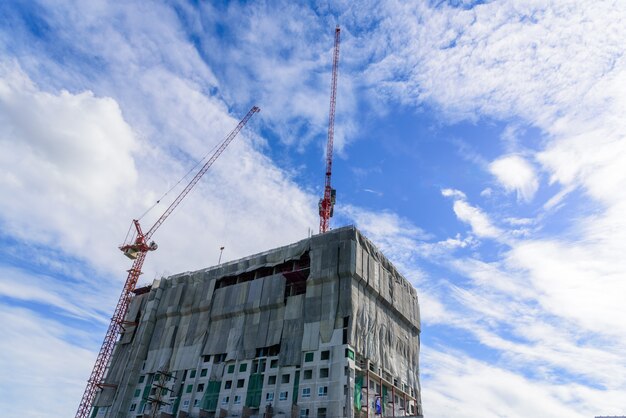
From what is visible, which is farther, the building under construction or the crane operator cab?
the crane operator cab

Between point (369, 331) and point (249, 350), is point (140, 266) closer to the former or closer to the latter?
point (249, 350)

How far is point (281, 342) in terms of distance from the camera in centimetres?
9631

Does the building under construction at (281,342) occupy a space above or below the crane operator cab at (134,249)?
below

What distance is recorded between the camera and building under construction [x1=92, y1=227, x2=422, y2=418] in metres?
88.6

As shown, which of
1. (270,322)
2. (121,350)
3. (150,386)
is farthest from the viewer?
(121,350)

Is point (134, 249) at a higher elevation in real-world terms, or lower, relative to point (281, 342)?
higher

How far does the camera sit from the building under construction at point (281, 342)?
291 ft

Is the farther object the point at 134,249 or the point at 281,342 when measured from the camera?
the point at 134,249

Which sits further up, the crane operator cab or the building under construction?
the crane operator cab

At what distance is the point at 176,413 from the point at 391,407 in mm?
43583

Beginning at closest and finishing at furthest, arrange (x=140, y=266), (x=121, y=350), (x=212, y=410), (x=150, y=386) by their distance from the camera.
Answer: (x=212, y=410)
(x=150, y=386)
(x=121, y=350)
(x=140, y=266)

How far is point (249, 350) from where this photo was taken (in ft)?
329

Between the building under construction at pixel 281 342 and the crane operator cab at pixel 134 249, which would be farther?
the crane operator cab at pixel 134 249

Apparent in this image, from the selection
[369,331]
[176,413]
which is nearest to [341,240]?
[369,331]
